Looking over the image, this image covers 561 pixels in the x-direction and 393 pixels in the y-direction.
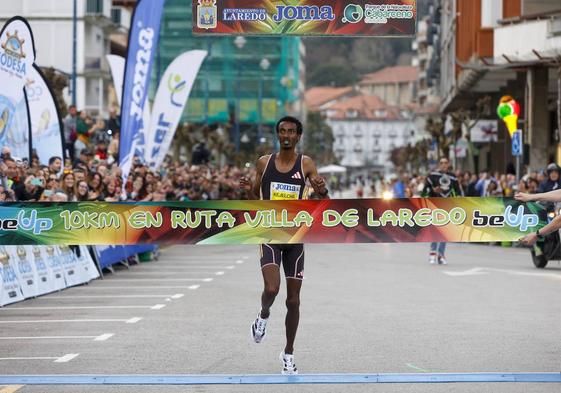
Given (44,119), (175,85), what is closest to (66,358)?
(44,119)

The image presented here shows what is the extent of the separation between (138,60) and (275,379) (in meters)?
18.1

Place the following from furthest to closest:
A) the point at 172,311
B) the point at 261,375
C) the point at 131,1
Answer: the point at 131,1
the point at 172,311
the point at 261,375

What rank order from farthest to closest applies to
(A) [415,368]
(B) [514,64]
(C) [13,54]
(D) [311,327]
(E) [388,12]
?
(B) [514,64] < (C) [13,54] < (D) [311,327] < (E) [388,12] < (A) [415,368]

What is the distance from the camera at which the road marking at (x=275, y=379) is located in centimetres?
974

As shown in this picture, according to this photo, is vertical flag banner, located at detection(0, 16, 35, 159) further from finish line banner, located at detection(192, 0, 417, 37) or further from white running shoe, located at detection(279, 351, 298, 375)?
white running shoe, located at detection(279, 351, 298, 375)

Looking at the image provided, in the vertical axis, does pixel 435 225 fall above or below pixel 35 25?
below

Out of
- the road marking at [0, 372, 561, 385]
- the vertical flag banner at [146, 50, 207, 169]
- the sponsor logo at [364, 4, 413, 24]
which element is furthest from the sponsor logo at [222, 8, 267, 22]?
the vertical flag banner at [146, 50, 207, 169]

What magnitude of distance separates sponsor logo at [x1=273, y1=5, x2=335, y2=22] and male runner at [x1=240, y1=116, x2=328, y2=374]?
7.76 ft

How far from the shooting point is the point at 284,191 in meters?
10.6

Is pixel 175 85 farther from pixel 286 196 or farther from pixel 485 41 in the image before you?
pixel 485 41

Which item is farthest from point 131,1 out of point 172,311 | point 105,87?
point 172,311

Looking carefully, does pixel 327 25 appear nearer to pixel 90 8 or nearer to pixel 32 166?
pixel 32 166

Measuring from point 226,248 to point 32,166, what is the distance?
1195cm

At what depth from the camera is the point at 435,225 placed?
10.8m
